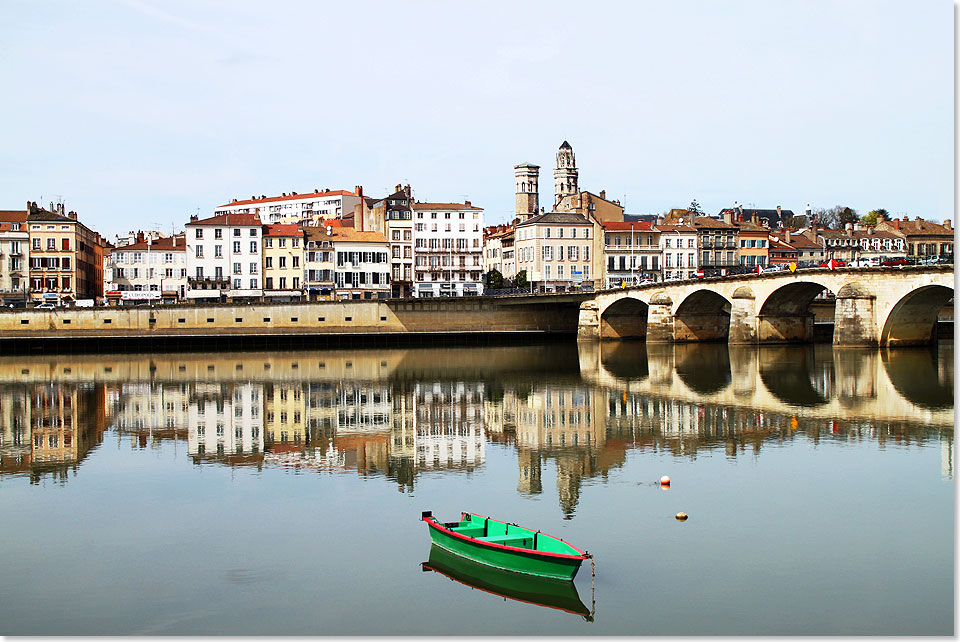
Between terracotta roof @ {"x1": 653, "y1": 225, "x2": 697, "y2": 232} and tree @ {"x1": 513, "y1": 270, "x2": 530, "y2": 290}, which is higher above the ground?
terracotta roof @ {"x1": 653, "y1": 225, "x2": 697, "y2": 232}

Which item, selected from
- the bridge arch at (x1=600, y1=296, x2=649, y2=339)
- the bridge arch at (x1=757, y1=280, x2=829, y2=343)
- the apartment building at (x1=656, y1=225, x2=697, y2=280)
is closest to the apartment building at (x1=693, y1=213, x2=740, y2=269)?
the apartment building at (x1=656, y1=225, x2=697, y2=280)

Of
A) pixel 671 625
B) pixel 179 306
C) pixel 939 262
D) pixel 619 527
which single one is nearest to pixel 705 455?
pixel 619 527

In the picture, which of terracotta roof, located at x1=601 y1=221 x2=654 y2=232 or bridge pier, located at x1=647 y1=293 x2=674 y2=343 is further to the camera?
terracotta roof, located at x1=601 y1=221 x2=654 y2=232

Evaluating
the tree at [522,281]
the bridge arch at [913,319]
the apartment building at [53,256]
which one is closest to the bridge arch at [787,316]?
the bridge arch at [913,319]

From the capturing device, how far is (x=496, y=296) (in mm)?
80562

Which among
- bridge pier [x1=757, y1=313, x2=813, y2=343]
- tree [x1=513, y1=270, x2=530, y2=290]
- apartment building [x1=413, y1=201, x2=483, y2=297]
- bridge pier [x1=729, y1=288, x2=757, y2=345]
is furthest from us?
tree [x1=513, y1=270, x2=530, y2=290]

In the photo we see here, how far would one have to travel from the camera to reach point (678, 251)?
9738 centimetres

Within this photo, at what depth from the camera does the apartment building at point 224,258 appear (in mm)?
87625

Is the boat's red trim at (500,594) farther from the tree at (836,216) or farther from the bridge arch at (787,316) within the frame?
the tree at (836,216)

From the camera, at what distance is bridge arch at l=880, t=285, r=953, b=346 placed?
52469mm

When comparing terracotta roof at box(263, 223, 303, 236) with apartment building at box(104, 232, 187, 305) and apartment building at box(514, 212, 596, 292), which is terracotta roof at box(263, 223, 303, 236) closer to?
apartment building at box(104, 232, 187, 305)

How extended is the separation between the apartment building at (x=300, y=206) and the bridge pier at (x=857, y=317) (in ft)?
233

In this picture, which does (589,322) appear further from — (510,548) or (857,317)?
(510,548)

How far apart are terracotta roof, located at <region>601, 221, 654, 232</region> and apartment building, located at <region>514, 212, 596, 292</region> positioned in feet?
6.24
